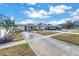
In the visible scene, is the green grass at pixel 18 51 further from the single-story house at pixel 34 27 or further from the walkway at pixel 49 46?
the single-story house at pixel 34 27

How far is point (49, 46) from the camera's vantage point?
8.95 ft

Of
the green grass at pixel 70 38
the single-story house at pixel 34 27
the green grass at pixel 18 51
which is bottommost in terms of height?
the green grass at pixel 18 51

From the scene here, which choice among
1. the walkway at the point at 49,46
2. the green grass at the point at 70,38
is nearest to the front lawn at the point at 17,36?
the walkway at the point at 49,46

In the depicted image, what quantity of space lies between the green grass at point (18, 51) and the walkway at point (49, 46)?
7 centimetres

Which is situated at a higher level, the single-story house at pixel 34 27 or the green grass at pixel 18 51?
the single-story house at pixel 34 27

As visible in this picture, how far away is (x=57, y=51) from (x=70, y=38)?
25 centimetres

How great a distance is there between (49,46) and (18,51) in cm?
42

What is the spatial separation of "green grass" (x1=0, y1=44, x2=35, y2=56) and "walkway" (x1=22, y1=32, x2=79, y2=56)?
71 mm

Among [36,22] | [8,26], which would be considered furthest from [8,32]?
[36,22]

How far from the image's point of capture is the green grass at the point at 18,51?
2699mm

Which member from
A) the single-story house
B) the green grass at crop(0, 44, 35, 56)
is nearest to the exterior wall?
the single-story house

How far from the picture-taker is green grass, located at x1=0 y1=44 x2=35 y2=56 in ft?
8.86

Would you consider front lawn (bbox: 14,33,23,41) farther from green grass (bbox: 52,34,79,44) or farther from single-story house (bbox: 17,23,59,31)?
green grass (bbox: 52,34,79,44)

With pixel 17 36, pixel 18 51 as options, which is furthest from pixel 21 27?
pixel 18 51
